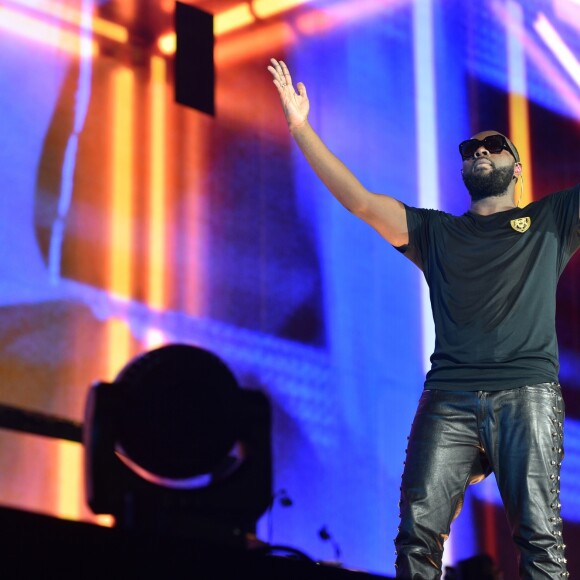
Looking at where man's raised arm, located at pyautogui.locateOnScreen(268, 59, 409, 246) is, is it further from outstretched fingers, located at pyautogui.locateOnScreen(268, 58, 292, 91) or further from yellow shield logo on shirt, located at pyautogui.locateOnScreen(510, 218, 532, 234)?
yellow shield logo on shirt, located at pyautogui.locateOnScreen(510, 218, 532, 234)

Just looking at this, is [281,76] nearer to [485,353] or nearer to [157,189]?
[485,353]

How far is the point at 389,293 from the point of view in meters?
5.33

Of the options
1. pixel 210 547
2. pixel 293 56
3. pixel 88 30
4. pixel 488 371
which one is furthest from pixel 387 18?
pixel 210 547

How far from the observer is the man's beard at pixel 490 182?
8.71 ft

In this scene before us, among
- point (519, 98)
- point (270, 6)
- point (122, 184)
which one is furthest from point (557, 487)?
point (519, 98)

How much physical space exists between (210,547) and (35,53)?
3026mm

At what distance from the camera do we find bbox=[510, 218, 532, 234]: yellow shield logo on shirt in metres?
2.57

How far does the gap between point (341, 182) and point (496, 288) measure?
42cm

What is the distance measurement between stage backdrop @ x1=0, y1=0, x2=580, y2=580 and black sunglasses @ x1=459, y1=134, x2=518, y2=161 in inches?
78.6

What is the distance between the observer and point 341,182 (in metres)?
Answer: 2.60

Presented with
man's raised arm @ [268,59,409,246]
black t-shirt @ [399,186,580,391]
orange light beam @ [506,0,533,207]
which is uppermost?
orange light beam @ [506,0,533,207]

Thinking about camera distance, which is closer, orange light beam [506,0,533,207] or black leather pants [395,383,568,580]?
black leather pants [395,383,568,580]

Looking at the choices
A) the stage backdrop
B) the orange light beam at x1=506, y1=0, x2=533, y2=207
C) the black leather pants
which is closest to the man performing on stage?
the black leather pants

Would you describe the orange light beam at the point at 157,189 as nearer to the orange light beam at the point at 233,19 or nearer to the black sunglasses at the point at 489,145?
the orange light beam at the point at 233,19
